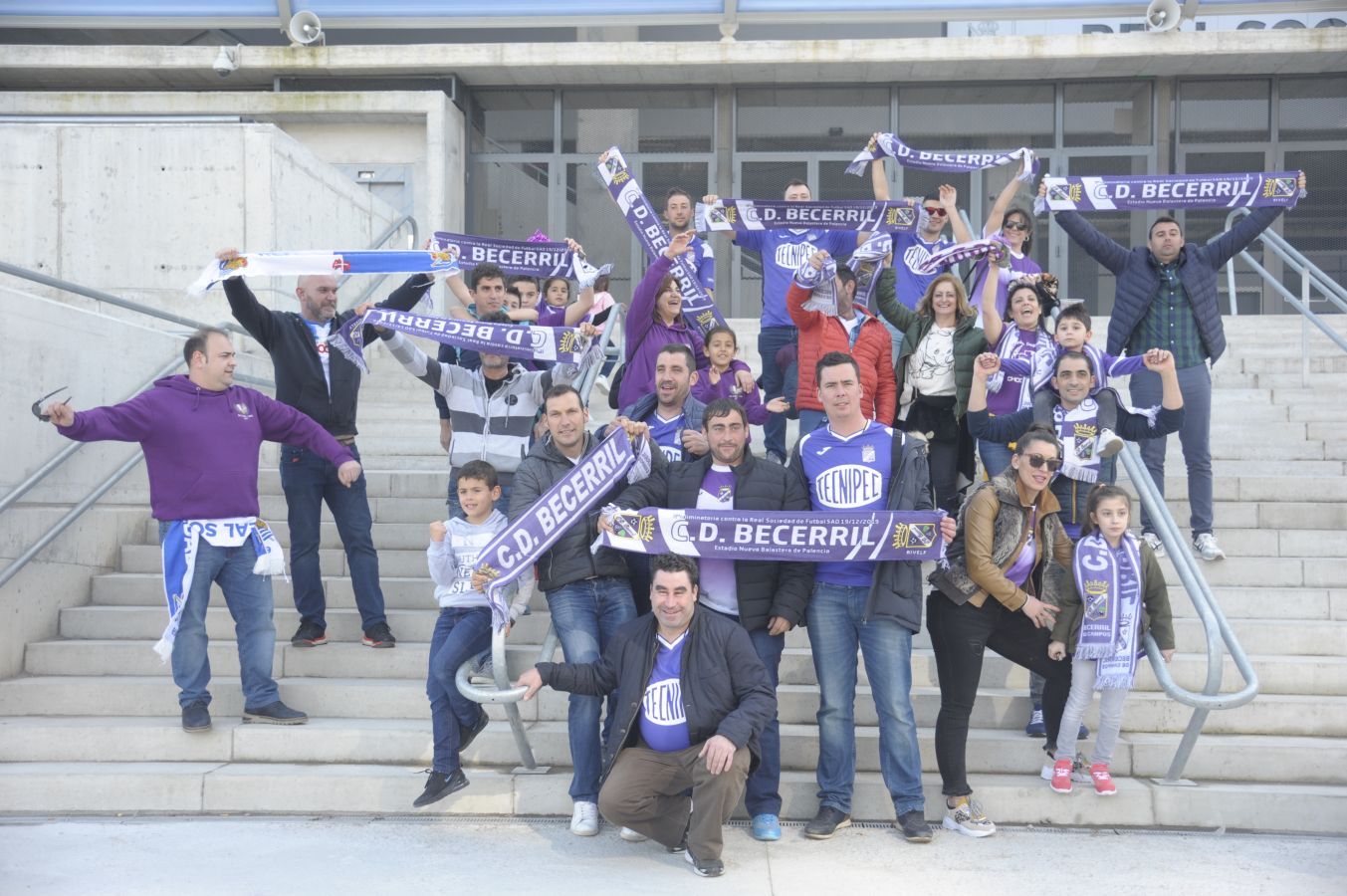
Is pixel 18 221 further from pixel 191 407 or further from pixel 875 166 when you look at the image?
pixel 875 166

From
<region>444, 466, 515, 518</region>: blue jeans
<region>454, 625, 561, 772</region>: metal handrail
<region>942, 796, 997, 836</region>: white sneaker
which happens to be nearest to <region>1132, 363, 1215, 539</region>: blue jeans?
<region>942, 796, 997, 836</region>: white sneaker

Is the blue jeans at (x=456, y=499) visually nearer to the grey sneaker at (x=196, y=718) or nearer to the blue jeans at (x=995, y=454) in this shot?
the grey sneaker at (x=196, y=718)

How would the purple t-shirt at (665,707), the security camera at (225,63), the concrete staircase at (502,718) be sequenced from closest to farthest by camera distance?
the purple t-shirt at (665,707)
the concrete staircase at (502,718)
the security camera at (225,63)

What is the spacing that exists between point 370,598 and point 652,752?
236 centimetres

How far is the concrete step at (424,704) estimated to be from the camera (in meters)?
6.42

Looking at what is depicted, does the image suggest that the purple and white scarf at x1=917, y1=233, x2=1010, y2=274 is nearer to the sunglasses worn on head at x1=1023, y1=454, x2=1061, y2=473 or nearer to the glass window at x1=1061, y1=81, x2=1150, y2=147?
the sunglasses worn on head at x1=1023, y1=454, x2=1061, y2=473

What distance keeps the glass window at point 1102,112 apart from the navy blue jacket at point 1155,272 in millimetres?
10034

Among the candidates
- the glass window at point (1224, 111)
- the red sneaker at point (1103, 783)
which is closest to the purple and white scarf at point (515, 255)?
the red sneaker at point (1103, 783)

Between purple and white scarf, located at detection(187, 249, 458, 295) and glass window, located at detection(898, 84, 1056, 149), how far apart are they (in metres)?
11.5

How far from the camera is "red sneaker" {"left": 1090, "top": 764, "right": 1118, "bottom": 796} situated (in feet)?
19.1

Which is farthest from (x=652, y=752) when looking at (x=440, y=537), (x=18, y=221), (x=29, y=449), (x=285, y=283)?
(x=18, y=221)

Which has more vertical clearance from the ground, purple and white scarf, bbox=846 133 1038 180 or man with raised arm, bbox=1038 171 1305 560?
purple and white scarf, bbox=846 133 1038 180

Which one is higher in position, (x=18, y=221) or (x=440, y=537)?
(x=18, y=221)

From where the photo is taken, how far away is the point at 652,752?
546 centimetres
